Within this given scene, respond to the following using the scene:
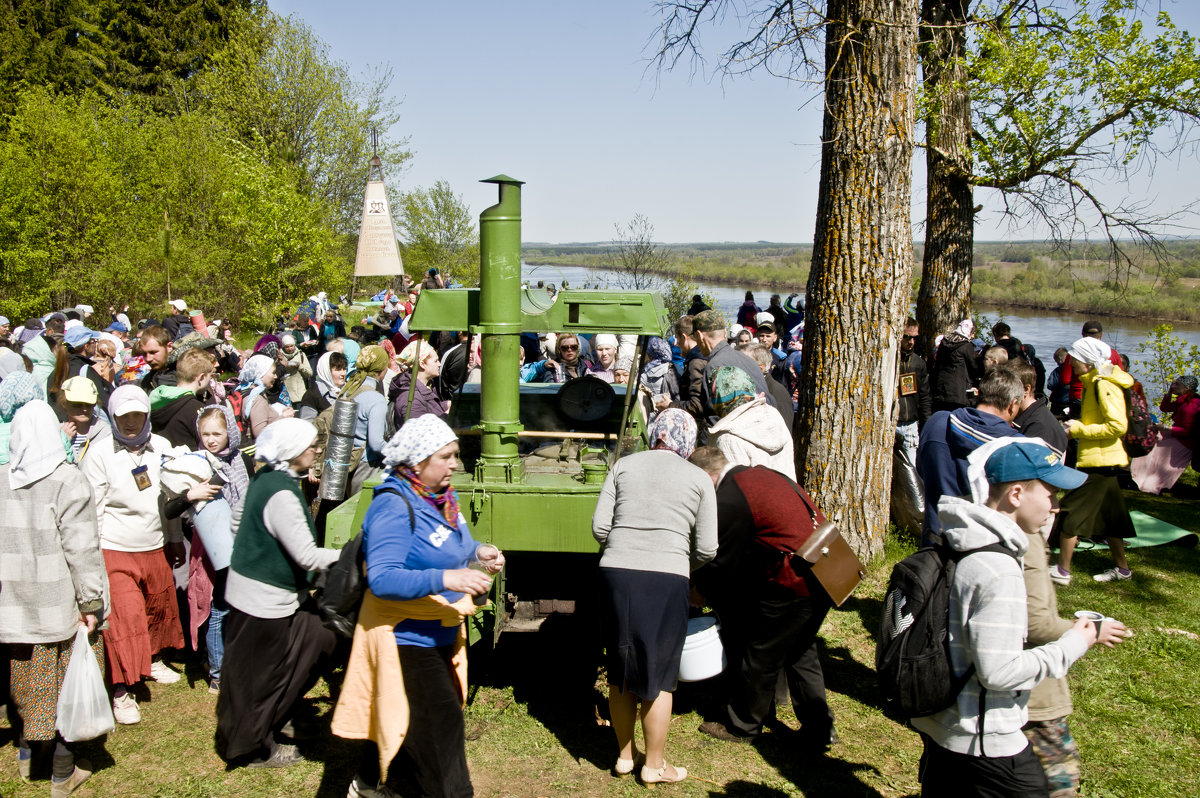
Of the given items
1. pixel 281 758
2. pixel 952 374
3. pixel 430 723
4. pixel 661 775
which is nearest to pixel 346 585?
pixel 430 723

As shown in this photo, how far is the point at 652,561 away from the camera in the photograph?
398 centimetres

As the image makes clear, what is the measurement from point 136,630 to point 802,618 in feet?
11.9

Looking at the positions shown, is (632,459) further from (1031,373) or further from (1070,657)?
(1031,373)

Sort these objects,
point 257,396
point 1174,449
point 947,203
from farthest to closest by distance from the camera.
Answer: point 947,203
point 1174,449
point 257,396

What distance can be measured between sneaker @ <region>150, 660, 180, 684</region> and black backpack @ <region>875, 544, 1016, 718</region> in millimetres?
4259

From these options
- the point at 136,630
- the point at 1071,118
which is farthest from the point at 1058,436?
the point at 1071,118

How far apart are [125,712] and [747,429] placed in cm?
374

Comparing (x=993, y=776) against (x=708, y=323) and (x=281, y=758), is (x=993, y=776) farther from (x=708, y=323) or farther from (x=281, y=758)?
(x=708, y=323)

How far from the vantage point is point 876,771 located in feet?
14.2

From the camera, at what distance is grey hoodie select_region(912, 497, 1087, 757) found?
2729 mm

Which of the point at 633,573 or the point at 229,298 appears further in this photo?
the point at 229,298

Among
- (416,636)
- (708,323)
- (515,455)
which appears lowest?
(416,636)

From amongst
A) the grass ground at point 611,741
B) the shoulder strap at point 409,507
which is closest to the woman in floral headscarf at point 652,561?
the grass ground at point 611,741

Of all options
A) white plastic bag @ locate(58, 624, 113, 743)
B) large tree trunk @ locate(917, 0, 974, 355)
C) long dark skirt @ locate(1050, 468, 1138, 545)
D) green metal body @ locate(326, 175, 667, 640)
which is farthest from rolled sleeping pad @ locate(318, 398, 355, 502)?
large tree trunk @ locate(917, 0, 974, 355)
